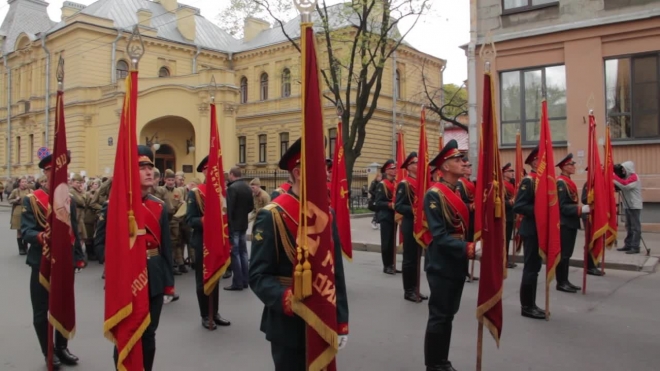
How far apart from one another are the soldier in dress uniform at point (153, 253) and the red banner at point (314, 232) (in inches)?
74.8

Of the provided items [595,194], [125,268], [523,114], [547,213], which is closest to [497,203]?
[547,213]

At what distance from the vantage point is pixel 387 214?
34.4 feet

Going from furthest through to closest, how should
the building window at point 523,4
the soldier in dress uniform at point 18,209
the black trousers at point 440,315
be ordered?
the building window at point 523,4 < the soldier in dress uniform at point 18,209 < the black trousers at point 440,315

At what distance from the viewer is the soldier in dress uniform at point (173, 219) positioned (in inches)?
434

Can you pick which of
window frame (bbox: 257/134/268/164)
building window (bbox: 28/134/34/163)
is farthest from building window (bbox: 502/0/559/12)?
building window (bbox: 28/134/34/163)

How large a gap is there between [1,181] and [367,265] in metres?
44.7

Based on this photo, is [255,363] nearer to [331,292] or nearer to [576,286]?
[331,292]

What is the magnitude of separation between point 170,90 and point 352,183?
1261 centimetres

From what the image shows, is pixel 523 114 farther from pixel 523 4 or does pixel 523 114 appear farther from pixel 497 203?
pixel 497 203

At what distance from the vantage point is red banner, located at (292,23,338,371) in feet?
9.98

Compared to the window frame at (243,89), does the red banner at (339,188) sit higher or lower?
lower

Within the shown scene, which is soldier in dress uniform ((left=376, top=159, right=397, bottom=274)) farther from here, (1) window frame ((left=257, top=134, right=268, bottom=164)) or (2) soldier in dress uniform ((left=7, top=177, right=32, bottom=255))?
(1) window frame ((left=257, top=134, right=268, bottom=164))

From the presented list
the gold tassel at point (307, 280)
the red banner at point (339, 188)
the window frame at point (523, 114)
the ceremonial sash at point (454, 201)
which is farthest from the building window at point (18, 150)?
the gold tassel at point (307, 280)

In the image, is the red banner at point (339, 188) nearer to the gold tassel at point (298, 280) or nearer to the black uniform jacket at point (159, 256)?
the black uniform jacket at point (159, 256)
